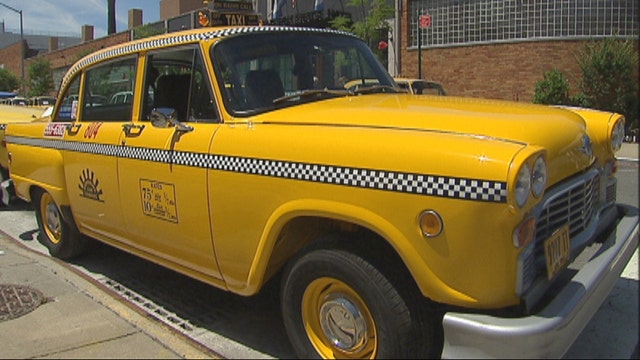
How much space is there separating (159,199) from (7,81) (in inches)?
2293

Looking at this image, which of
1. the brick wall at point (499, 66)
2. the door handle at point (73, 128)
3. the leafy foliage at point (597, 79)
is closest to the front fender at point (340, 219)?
the door handle at point (73, 128)

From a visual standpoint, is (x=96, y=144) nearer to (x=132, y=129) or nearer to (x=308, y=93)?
(x=132, y=129)

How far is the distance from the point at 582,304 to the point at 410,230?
32.1 inches

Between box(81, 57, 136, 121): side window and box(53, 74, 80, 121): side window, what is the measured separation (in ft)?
0.48

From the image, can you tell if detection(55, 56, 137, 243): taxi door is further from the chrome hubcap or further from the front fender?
the chrome hubcap

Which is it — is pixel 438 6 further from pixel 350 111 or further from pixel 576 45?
pixel 350 111

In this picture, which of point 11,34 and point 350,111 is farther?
point 11,34

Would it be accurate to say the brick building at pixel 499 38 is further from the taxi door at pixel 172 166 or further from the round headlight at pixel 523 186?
the round headlight at pixel 523 186

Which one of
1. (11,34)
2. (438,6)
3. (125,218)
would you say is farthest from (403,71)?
(11,34)

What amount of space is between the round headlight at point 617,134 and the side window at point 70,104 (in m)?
4.18

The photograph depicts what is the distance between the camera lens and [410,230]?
244cm

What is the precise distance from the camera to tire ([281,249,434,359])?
8.43 ft

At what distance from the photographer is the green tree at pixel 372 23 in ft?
67.6

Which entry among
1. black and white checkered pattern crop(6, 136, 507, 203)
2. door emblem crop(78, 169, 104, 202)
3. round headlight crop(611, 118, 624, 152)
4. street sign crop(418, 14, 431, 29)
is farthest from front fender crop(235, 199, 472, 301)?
street sign crop(418, 14, 431, 29)
